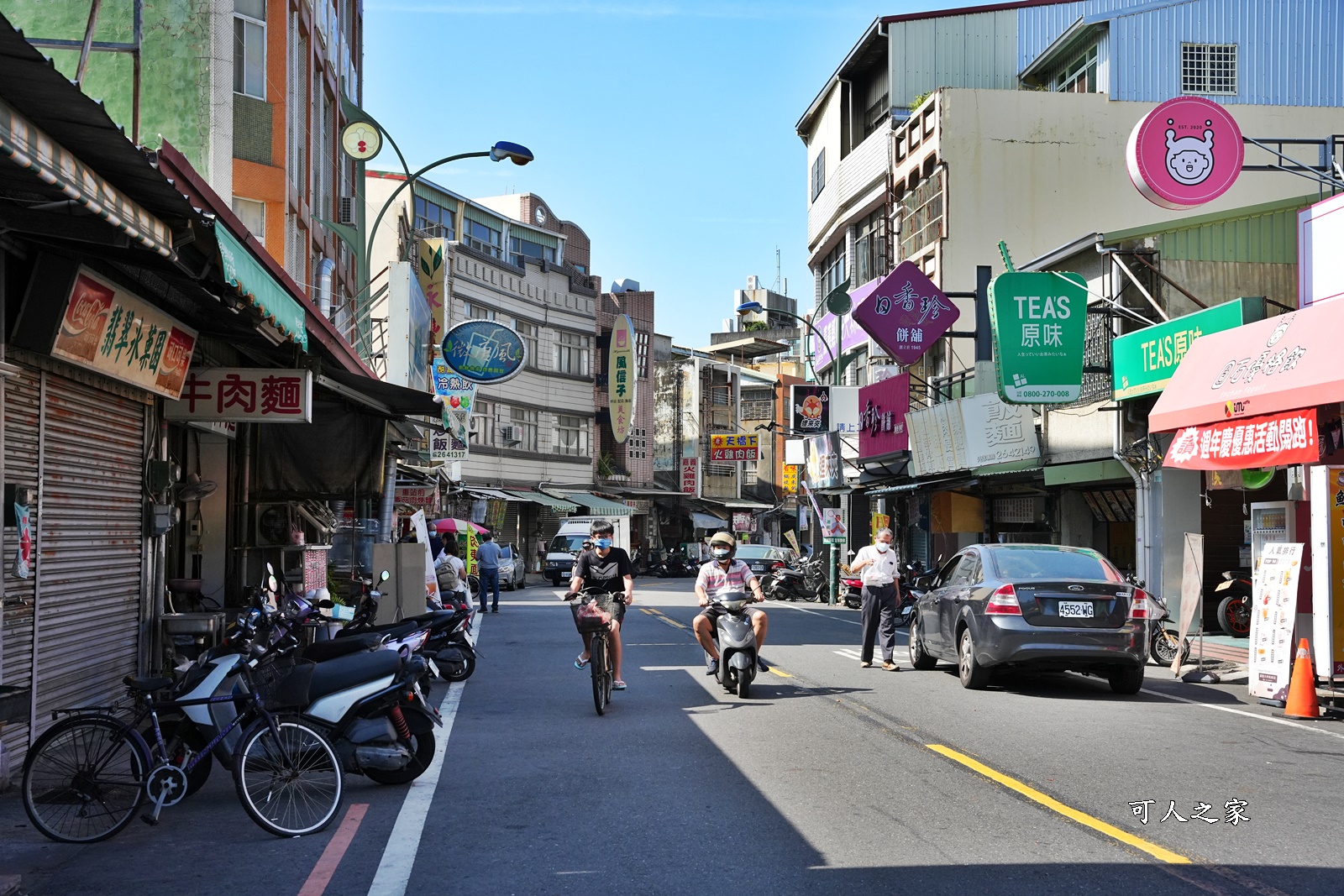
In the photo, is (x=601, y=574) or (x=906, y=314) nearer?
(x=601, y=574)

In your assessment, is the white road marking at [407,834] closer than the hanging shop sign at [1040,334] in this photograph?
Yes

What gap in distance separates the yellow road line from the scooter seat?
13.0ft

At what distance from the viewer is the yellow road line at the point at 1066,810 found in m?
6.32

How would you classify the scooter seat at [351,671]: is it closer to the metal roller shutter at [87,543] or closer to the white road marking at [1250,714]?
the metal roller shutter at [87,543]

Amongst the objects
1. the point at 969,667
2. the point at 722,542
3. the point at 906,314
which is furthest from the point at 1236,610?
the point at 906,314

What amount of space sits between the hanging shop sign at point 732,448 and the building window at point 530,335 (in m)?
9.37

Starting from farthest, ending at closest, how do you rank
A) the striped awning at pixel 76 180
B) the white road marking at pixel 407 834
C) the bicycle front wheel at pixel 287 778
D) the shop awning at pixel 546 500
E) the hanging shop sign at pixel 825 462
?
the shop awning at pixel 546 500
the hanging shop sign at pixel 825 462
the bicycle front wheel at pixel 287 778
the white road marking at pixel 407 834
the striped awning at pixel 76 180

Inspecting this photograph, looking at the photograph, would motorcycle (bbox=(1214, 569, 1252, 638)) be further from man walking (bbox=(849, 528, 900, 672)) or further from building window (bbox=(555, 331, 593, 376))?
building window (bbox=(555, 331, 593, 376))

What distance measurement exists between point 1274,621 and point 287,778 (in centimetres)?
983

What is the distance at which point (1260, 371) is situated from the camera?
15016mm

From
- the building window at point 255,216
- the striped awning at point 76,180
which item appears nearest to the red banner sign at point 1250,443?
the striped awning at point 76,180

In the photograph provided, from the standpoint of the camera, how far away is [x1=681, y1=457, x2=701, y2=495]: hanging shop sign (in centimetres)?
6788

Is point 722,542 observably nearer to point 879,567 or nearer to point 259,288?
point 879,567

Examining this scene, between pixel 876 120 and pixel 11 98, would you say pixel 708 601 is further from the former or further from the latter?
pixel 876 120
